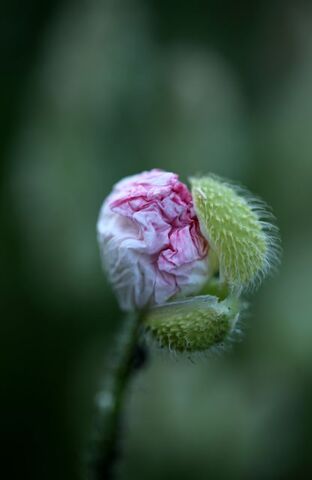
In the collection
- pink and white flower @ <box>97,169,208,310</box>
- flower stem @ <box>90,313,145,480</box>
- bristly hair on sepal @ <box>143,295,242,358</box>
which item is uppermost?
pink and white flower @ <box>97,169,208,310</box>

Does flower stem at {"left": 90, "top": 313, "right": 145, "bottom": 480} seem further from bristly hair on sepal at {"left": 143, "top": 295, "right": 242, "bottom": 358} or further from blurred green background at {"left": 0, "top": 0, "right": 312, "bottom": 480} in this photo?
blurred green background at {"left": 0, "top": 0, "right": 312, "bottom": 480}

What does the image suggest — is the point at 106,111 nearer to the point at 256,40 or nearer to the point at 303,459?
the point at 256,40

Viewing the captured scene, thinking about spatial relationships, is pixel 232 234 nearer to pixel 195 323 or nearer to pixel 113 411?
pixel 195 323

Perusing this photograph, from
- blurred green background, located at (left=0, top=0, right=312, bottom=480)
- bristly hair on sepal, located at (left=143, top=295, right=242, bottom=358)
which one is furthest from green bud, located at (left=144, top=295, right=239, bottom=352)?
blurred green background, located at (left=0, top=0, right=312, bottom=480)

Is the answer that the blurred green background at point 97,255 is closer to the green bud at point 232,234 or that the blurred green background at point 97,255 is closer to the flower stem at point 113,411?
the flower stem at point 113,411

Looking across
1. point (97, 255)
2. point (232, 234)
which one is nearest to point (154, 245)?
point (232, 234)

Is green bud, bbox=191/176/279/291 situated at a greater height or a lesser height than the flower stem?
greater
